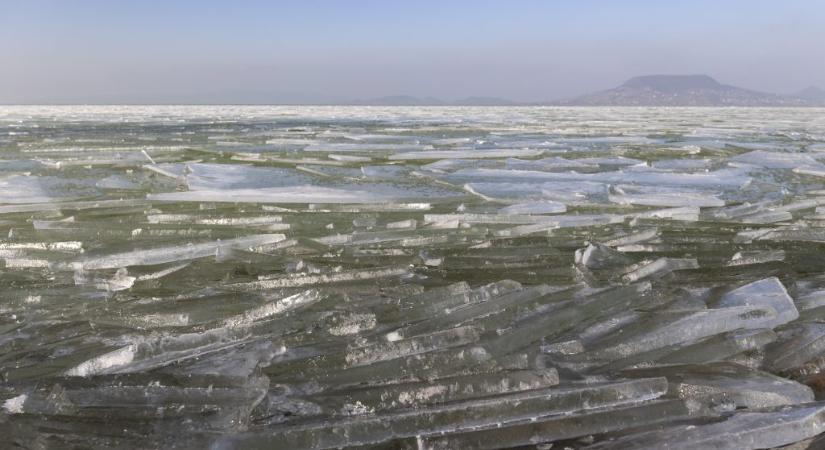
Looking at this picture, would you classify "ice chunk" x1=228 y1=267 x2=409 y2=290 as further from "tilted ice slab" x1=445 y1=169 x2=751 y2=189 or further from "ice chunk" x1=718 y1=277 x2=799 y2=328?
"tilted ice slab" x1=445 y1=169 x2=751 y2=189

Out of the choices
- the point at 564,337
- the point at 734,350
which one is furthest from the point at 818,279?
the point at 564,337

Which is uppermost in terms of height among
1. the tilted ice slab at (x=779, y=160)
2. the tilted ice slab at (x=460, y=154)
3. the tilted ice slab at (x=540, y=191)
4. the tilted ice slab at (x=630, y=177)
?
the tilted ice slab at (x=460, y=154)

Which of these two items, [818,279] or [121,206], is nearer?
[818,279]

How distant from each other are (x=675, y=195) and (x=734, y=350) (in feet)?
12.3

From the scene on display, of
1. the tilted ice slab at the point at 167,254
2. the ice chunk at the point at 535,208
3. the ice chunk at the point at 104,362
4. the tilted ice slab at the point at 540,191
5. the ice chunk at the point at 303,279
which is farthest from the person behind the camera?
the tilted ice slab at the point at 540,191

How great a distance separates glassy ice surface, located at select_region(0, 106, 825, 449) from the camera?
1.88 metres

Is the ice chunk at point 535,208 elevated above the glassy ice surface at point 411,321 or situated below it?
above

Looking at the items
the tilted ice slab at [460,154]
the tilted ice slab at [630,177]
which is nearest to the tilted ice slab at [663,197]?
the tilted ice slab at [630,177]

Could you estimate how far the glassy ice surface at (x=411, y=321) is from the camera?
1885 mm

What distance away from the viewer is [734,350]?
2416mm

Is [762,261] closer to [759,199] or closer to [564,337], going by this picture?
[564,337]

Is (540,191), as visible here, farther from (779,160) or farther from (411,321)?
(779,160)

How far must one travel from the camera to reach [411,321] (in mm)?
2756

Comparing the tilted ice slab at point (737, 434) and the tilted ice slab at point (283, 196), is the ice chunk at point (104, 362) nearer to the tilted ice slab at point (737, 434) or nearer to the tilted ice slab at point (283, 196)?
the tilted ice slab at point (737, 434)
